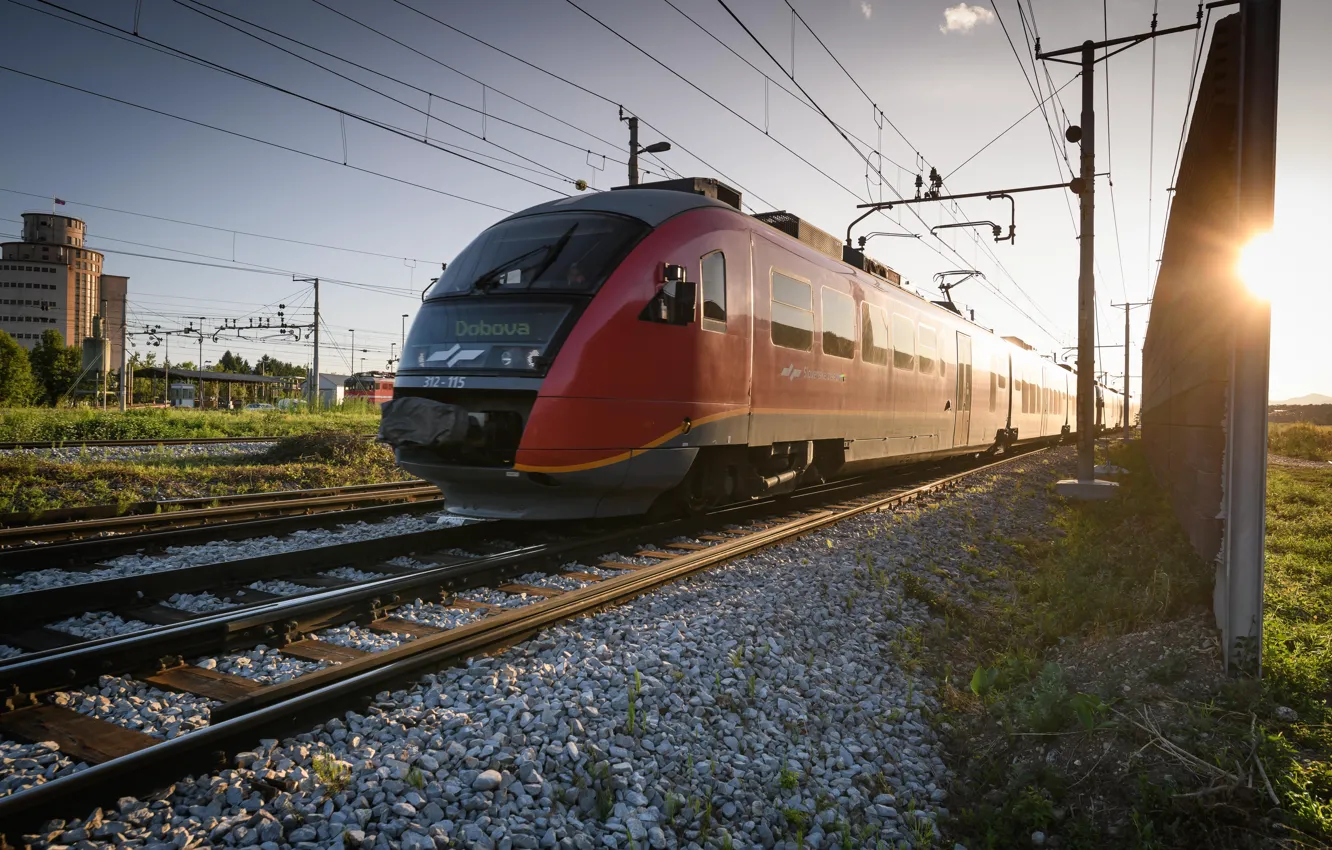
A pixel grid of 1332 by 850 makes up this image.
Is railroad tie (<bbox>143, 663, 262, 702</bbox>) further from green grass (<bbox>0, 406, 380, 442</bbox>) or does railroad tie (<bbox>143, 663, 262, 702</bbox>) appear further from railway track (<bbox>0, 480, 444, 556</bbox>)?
green grass (<bbox>0, 406, 380, 442</bbox>)

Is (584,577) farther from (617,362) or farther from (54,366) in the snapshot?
(54,366)

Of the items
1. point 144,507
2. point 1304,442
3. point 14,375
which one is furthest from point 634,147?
point 14,375

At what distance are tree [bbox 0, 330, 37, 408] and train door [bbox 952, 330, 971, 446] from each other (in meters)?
75.1

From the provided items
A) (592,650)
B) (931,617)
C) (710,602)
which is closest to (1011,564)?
(931,617)

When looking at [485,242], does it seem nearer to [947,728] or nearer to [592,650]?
[592,650]

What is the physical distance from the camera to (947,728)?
3.84 metres

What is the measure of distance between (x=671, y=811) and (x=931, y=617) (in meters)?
3.26

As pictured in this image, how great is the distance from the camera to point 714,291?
24.8 feet

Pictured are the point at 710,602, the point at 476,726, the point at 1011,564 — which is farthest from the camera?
the point at 1011,564

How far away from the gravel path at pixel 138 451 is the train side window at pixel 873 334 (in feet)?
38.1

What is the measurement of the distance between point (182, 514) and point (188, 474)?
13.5 ft

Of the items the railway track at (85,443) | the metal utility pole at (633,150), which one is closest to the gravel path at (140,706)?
the railway track at (85,443)

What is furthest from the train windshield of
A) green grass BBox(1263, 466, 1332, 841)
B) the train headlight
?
green grass BBox(1263, 466, 1332, 841)

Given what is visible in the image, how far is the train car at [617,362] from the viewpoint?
6.53 m
